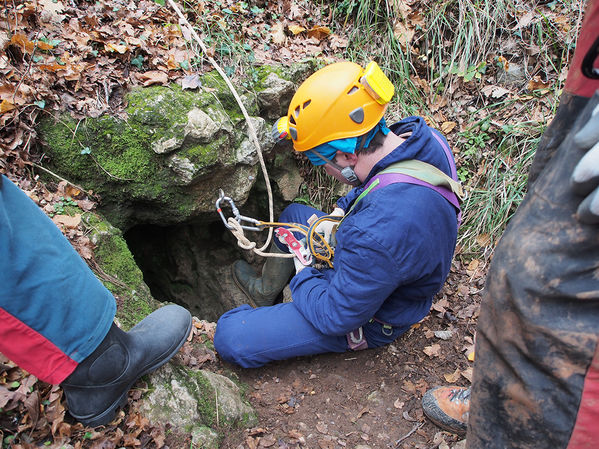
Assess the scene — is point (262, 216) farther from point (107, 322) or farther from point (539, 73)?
point (539, 73)

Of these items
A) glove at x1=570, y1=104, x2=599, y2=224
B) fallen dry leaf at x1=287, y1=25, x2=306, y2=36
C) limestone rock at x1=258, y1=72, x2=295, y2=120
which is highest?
glove at x1=570, y1=104, x2=599, y2=224

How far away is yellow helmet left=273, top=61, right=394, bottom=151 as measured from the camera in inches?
97.4

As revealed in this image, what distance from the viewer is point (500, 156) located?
4.11 m

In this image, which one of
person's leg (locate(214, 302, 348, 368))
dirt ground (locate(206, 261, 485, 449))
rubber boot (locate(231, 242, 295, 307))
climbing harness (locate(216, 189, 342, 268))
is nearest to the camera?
dirt ground (locate(206, 261, 485, 449))

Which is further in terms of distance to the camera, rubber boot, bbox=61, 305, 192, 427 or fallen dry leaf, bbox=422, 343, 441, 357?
fallen dry leaf, bbox=422, 343, 441, 357

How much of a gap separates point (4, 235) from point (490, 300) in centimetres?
166

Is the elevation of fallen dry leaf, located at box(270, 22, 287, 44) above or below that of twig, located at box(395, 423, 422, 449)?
above

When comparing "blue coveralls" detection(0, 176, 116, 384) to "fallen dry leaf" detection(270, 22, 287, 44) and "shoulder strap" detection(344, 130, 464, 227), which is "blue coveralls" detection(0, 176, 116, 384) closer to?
"shoulder strap" detection(344, 130, 464, 227)

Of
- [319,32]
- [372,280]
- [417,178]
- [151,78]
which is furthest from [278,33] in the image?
[372,280]

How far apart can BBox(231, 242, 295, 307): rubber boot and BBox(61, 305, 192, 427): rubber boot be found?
6.73ft

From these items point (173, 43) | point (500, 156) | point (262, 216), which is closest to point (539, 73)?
point (500, 156)

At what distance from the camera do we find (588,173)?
96 cm

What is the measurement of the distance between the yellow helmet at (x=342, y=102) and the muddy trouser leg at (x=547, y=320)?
1.52 m

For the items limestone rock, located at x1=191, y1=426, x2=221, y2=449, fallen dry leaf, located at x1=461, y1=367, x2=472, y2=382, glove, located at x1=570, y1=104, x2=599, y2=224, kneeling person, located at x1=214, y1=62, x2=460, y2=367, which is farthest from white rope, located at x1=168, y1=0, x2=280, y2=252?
glove, located at x1=570, y1=104, x2=599, y2=224
